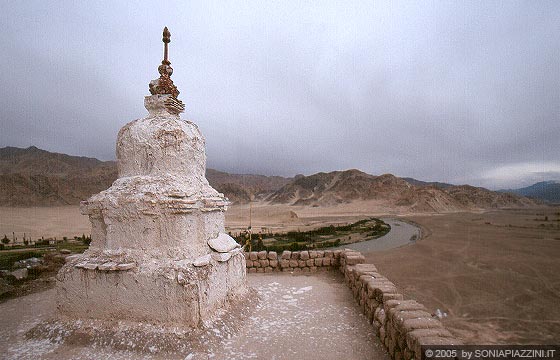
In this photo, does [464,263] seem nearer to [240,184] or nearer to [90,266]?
[90,266]

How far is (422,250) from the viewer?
1809 centimetres

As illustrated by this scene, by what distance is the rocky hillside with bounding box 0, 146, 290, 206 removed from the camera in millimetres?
37406

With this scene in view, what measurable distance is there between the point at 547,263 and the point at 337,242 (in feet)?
35.1

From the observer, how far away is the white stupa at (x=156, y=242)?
4746mm

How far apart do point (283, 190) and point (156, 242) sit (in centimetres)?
8125

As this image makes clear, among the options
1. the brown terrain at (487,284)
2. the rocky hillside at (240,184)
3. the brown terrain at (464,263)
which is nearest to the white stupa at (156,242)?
the brown terrain at (464,263)

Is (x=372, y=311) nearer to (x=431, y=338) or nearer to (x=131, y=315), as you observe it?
(x=431, y=338)

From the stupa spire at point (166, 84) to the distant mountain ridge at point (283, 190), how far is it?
29538mm

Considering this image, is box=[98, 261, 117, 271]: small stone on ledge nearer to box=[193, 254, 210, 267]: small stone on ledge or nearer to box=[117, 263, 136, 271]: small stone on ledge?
box=[117, 263, 136, 271]: small stone on ledge

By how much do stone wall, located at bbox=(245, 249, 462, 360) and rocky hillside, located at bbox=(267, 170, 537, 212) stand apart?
167 ft

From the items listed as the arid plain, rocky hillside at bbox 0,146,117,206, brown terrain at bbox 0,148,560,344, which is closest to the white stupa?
brown terrain at bbox 0,148,560,344

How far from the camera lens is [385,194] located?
6419 centimetres

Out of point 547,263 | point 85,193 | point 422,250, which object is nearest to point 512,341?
point 547,263

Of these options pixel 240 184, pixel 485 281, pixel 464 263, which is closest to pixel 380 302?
pixel 485 281
